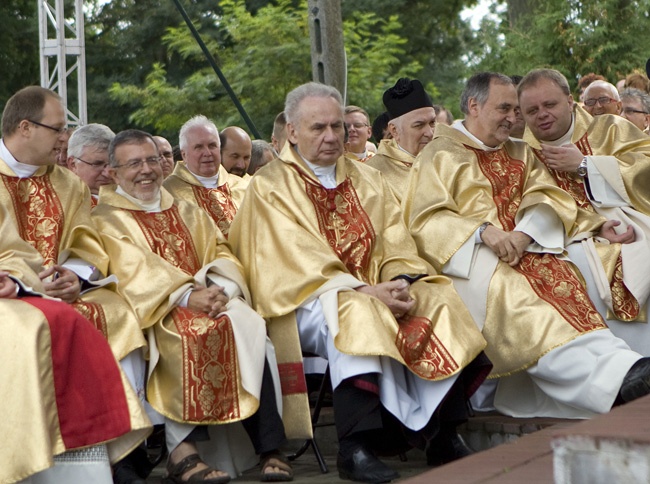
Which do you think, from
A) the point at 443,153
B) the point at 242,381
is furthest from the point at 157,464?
the point at 443,153

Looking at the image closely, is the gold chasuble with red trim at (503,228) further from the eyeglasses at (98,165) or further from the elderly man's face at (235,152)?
the elderly man's face at (235,152)

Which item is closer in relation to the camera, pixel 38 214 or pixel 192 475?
pixel 192 475

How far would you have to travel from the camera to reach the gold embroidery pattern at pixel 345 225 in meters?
6.05

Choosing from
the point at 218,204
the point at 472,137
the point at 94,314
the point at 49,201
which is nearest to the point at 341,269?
the point at 94,314

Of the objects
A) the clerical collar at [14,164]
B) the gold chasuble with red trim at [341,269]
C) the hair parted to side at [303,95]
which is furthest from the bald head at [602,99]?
the clerical collar at [14,164]

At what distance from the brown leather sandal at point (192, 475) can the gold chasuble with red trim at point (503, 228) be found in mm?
1643

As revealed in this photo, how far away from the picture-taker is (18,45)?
23.8m

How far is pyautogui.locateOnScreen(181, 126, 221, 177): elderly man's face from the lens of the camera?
7.57m

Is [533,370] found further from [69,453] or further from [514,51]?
[514,51]

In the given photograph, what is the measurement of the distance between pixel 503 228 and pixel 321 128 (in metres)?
1.23

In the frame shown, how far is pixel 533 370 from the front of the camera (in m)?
5.84

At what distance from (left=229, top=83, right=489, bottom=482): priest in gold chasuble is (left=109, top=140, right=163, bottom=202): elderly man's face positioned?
0.51m

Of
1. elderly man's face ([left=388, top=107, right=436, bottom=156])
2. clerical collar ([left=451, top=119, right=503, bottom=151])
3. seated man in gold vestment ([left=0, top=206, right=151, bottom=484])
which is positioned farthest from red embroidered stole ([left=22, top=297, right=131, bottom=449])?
elderly man's face ([left=388, top=107, right=436, bottom=156])

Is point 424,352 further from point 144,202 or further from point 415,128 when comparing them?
point 415,128
